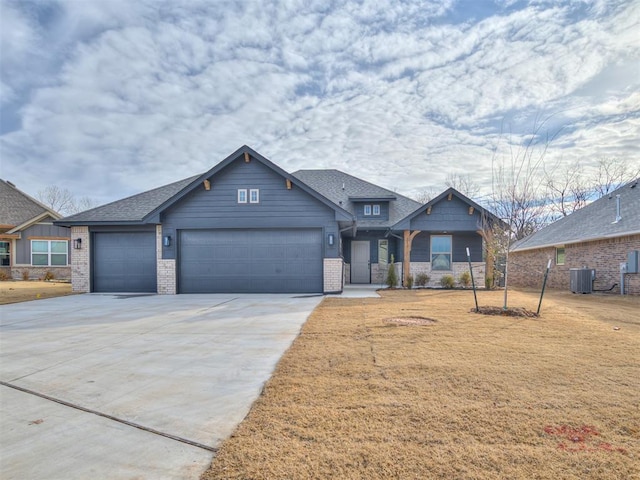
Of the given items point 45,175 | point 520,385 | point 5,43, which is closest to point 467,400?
point 520,385

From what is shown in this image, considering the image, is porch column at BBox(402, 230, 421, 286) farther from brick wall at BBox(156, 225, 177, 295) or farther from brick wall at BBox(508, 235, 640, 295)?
brick wall at BBox(156, 225, 177, 295)

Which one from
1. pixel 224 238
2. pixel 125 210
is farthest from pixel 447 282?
pixel 125 210

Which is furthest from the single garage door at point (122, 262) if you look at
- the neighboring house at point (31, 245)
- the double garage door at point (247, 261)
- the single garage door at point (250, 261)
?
the neighboring house at point (31, 245)

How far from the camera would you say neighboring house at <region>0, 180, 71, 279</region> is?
69.9 ft

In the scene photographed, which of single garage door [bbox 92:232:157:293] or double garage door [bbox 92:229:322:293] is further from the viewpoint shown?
single garage door [bbox 92:232:157:293]

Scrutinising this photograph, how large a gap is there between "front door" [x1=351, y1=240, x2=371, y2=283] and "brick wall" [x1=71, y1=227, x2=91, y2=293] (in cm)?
1147

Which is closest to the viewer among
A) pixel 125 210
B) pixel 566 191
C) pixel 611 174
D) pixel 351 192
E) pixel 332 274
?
pixel 332 274

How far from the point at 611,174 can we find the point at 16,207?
42.3 m

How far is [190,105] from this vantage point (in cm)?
1375

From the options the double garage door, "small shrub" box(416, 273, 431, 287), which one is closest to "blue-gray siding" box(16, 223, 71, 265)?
the double garage door

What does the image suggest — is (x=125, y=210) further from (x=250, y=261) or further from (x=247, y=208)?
(x=250, y=261)

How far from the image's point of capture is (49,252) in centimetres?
2202

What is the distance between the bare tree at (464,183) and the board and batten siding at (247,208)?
21.9 metres

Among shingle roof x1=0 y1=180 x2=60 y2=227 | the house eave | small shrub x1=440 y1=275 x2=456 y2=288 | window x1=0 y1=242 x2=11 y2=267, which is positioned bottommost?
small shrub x1=440 y1=275 x2=456 y2=288
